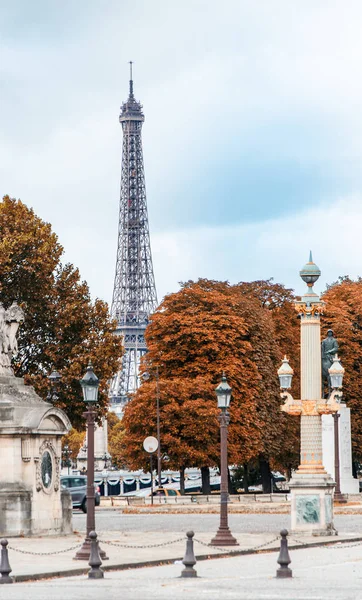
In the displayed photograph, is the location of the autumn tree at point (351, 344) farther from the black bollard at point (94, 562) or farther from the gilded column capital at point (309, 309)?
the black bollard at point (94, 562)

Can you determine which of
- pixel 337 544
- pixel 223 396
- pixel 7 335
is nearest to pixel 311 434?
pixel 223 396

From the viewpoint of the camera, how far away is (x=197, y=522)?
47531 millimetres

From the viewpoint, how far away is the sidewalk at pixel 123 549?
26.4m

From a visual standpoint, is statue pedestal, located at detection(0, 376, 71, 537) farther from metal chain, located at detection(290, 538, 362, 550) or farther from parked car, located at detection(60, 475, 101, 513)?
parked car, located at detection(60, 475, 101, 513)

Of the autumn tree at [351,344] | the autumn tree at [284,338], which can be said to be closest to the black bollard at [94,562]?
the autumn tree at [284,338]

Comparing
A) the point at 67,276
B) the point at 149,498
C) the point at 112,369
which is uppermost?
the point at 67,276

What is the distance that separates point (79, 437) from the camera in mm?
189250

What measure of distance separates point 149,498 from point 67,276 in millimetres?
12293

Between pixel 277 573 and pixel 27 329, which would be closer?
pixel 277 573

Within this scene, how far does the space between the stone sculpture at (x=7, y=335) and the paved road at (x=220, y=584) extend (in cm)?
1159

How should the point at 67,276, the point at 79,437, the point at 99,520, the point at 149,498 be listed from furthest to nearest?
the point at 79,437 → the point at 149,498 → the point at 67,276 → the point at 99,520

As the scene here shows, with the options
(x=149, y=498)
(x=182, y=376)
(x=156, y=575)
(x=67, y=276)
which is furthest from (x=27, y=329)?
(x=156, y=575)

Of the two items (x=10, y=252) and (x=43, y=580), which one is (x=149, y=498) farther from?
(x=43, y=580)

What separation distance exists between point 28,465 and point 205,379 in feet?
126
